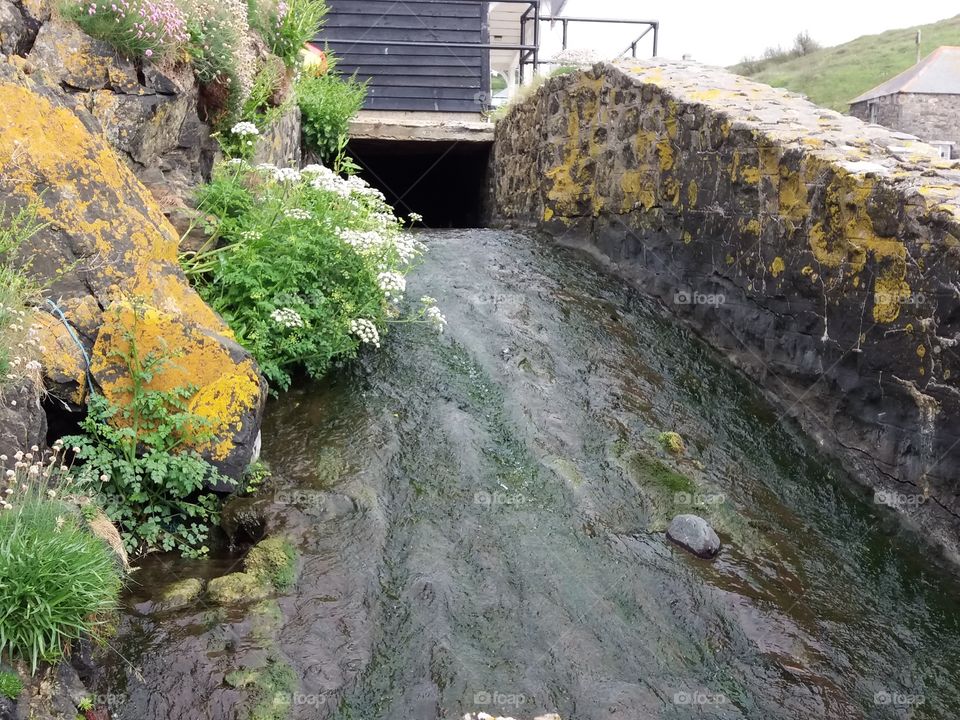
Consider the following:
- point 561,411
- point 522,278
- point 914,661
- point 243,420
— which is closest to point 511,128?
point 522,278

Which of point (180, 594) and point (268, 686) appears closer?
point (268, 686)

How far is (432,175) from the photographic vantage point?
15516 millimetres

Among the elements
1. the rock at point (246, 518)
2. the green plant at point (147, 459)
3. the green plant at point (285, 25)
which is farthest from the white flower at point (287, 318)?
the green plant at point (285, 25)

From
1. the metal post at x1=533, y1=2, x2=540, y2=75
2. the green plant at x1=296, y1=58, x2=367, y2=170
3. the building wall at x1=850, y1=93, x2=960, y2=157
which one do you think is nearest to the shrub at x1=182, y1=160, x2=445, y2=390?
the green plant at x1=296, y1=58, x2=367, y2=170

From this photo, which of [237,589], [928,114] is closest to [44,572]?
[237,589]

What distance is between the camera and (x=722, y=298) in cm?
684

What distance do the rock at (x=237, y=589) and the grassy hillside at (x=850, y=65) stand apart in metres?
32.7

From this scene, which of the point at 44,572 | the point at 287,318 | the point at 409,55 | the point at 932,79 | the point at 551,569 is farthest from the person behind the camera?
the point at 932,79

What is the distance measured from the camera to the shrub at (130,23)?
538 cm

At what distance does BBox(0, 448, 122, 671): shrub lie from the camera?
296 centimetres

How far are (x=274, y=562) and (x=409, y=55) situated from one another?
11.6 meters

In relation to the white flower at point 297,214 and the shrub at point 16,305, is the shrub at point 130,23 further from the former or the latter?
the shrub at point 16,305

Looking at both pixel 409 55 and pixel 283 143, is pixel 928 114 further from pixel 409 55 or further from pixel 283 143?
pixel 283 143

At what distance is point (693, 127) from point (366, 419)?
12.5 feet
